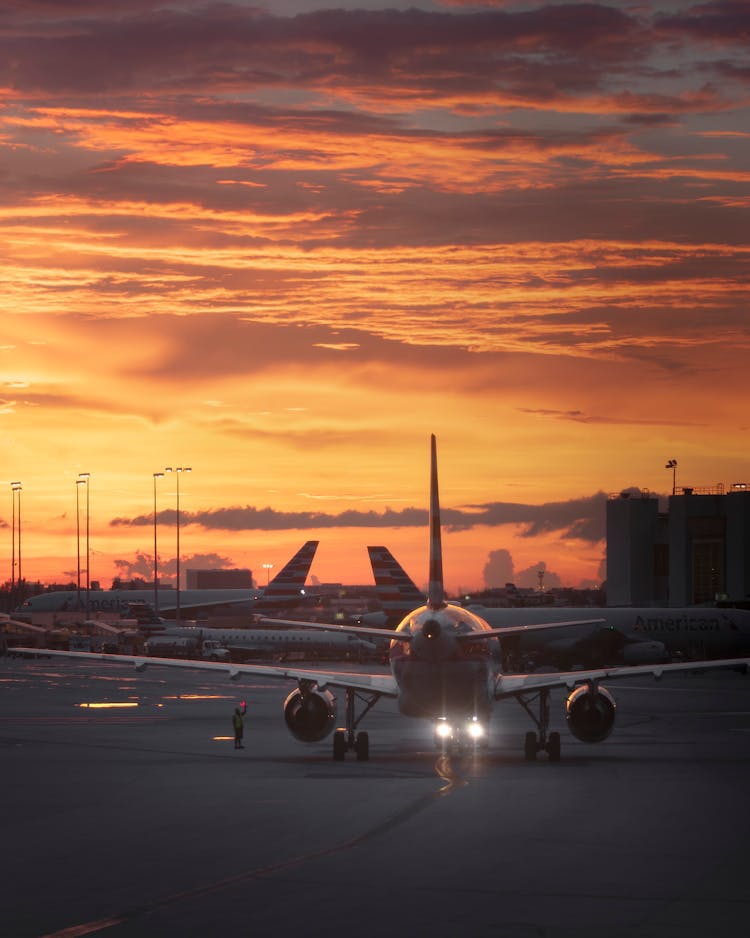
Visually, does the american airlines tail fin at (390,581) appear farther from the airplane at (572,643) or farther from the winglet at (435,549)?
the winglet at (435,549)

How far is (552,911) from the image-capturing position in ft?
75.0

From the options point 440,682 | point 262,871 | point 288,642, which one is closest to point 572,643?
point 288,642

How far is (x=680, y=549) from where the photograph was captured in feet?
623

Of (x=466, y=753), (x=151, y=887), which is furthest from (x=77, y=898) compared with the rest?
(x=466, y=753)

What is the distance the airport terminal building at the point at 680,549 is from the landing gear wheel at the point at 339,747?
130621 mm

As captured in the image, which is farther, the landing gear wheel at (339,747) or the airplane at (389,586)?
the airplane at (389,586)

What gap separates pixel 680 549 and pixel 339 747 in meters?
145

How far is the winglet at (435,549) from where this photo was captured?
158 feet

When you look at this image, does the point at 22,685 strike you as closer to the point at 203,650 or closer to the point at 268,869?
the point at 203,650

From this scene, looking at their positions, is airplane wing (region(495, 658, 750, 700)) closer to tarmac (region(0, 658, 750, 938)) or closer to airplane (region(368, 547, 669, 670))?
tarmac (region(0, 658, 750, 938))

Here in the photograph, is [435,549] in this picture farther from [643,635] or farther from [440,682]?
[643,635]

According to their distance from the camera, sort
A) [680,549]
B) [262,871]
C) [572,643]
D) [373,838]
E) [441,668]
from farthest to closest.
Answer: [680,549] → [572,643] → [441,668] → [373,838] → [262,871]

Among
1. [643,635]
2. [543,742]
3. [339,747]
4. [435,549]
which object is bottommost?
[643,635]

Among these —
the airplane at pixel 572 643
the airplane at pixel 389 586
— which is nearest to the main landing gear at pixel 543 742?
the airplane at pixel 572 643
